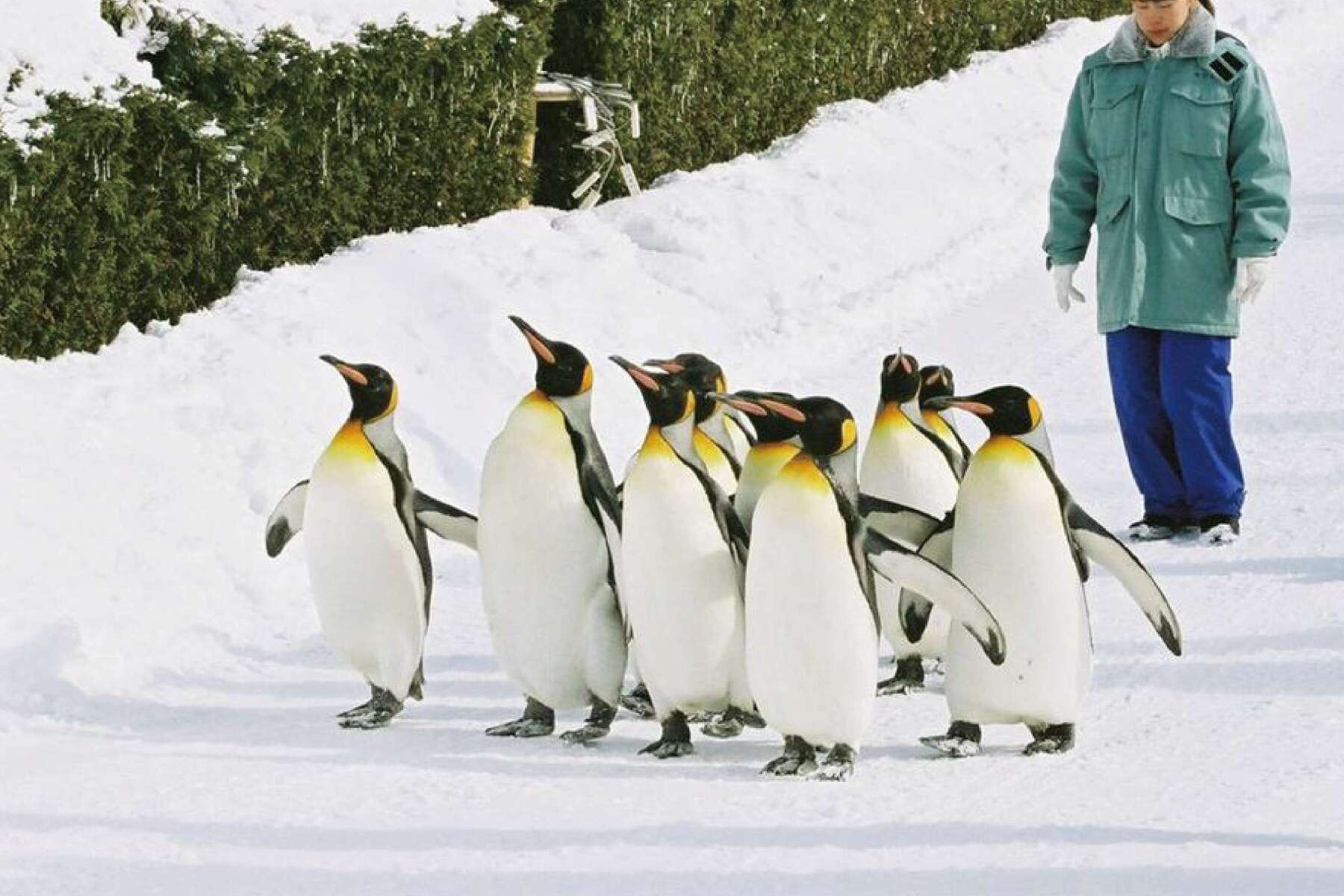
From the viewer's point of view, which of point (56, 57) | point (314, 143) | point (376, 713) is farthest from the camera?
point (314, 143)

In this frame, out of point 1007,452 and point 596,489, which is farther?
→ point 596,489

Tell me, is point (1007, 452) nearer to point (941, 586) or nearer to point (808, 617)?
point (941, 586)

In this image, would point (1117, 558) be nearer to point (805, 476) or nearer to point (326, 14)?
point (805, 476)

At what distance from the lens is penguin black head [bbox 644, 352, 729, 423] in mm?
5887

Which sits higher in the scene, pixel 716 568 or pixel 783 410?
pixel 783 410

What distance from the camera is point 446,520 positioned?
19.7 ft

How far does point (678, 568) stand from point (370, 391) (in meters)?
0.96

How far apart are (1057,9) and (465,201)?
9738 mm

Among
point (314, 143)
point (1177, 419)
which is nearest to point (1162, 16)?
point (1177, 419)

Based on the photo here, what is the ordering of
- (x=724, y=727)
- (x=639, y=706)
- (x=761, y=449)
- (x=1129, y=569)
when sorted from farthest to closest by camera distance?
1. (x=639, y=706)
2. (x=724, y=727)
3. (x=761, y=449)
4. (x=1129, y=569)

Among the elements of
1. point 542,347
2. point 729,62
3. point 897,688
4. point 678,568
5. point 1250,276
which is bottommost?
point 897,688

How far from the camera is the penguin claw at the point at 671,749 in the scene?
5.52 meters

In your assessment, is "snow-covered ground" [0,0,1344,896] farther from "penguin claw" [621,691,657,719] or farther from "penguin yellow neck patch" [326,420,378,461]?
"penguin yellow neck patch" [326,420,378,461]

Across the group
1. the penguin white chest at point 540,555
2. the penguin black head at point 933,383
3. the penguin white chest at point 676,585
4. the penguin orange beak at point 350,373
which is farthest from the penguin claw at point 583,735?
the penguin black head at point 933,383
